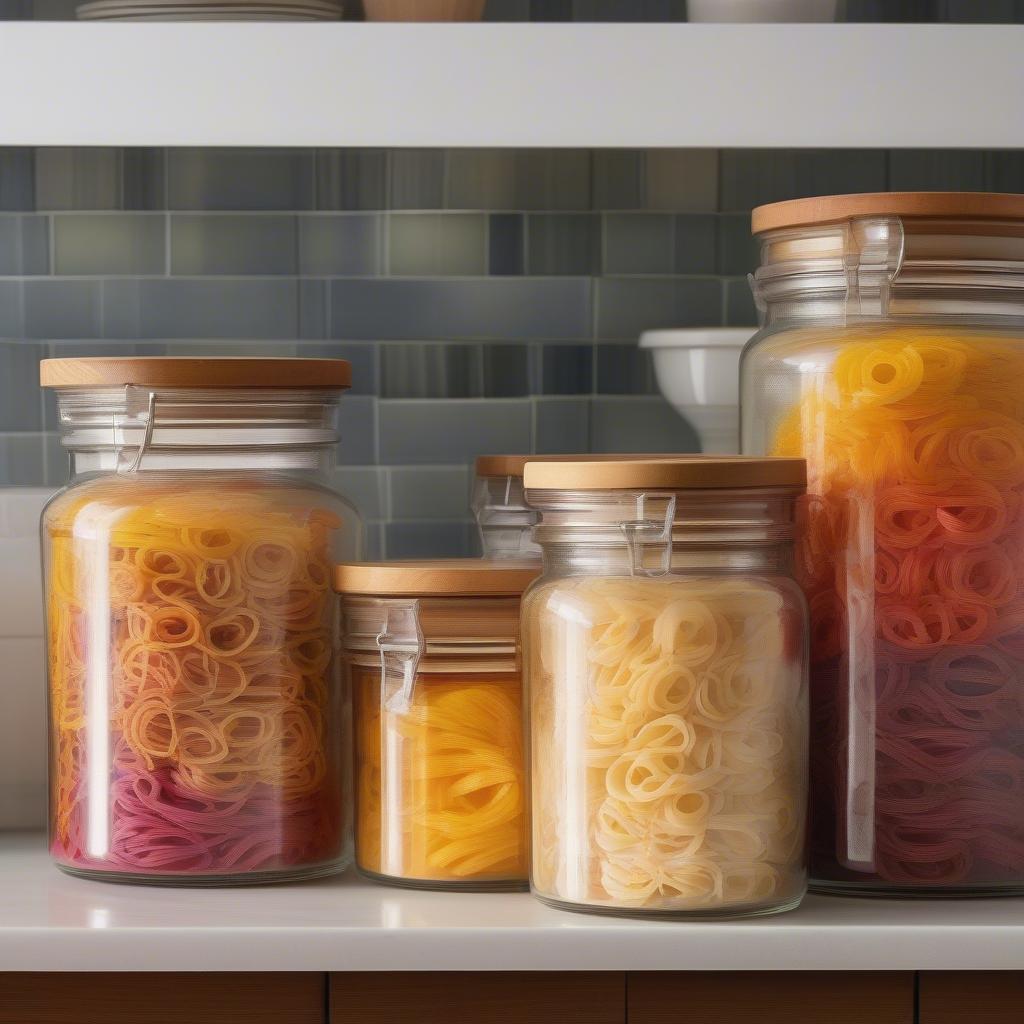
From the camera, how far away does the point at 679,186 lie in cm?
113

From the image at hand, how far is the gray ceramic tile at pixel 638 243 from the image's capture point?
1.13 meters

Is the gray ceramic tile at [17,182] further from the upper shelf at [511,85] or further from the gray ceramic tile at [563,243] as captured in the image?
the gray ceramic tile at [563,243]

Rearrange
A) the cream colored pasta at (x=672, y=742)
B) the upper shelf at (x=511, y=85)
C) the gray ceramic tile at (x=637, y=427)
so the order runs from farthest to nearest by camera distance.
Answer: the gray ceramic tile at (x=637, y=427) → the upper shelf at (x=511, y=85) → the cream colored pasta at (x=672, y=742)

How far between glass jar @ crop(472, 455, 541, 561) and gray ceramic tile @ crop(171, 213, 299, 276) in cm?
26

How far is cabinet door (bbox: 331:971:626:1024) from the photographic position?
75cm

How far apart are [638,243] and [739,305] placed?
0.30ft

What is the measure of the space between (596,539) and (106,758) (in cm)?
30

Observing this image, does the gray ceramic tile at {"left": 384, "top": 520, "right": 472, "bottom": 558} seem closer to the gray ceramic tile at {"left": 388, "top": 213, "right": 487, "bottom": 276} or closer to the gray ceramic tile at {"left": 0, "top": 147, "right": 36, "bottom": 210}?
the gray ceramic tile at {"left": 388, "top": 213, "right": 487, "bottom": 276}

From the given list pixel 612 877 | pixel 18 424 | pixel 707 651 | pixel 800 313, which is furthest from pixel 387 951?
pixel 18 424

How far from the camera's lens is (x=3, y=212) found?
112cm

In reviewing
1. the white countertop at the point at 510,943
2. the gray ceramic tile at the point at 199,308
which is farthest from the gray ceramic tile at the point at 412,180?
the white countertop at the point at 510,943

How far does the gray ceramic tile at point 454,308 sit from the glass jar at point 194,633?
278mm

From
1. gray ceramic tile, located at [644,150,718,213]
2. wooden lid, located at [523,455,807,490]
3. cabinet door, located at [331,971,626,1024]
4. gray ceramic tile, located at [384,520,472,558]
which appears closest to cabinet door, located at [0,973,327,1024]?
cabinet door, located at [331,971,626,1024]

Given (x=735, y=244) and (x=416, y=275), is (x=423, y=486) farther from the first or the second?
(x=735, y=244)
